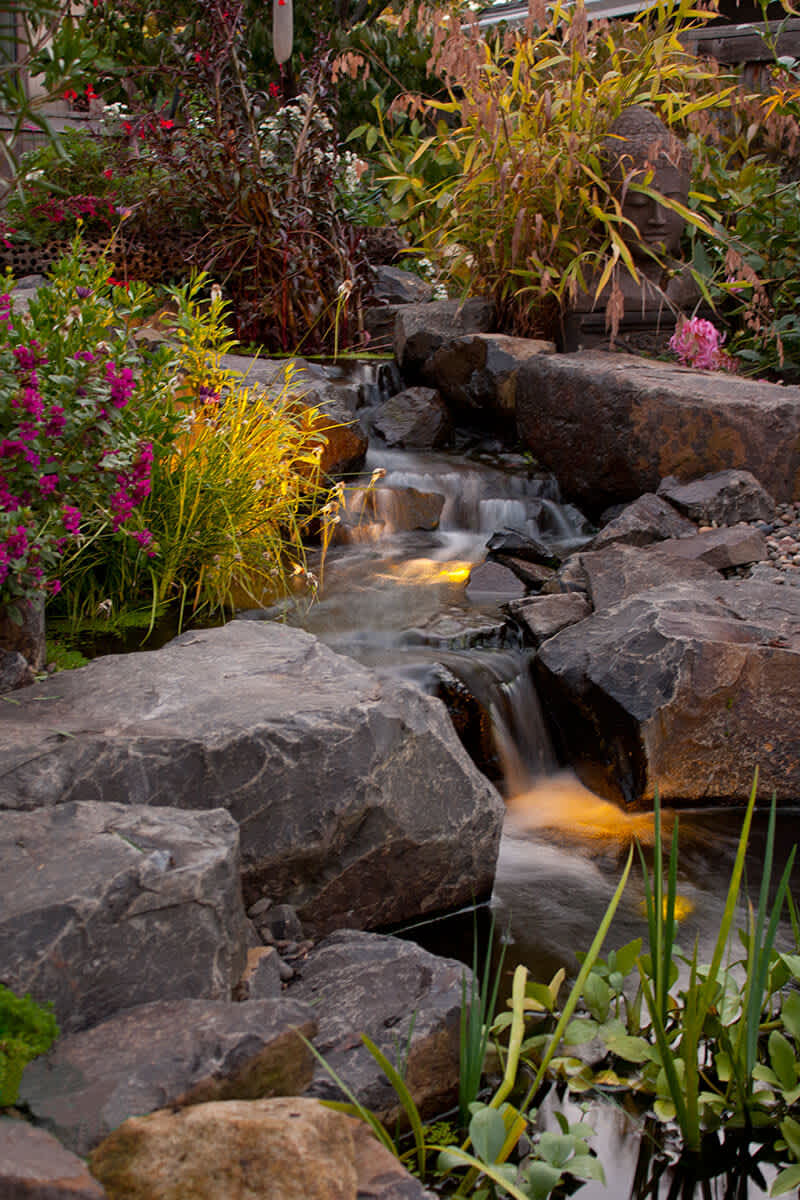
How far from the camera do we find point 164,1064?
1656mm

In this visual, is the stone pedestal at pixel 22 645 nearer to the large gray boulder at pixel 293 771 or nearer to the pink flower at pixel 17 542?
the large gray boulder at pixel 293 771


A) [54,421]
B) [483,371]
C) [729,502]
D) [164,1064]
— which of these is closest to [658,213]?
[483,371]

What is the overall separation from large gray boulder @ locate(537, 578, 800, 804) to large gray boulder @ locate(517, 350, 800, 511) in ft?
6.92

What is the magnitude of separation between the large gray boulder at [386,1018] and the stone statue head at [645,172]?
18.1ft

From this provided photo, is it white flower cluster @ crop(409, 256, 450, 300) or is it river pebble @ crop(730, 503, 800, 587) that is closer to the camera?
river pebble @ crop(730, 503, 800, 587)

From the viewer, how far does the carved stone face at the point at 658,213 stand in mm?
6840

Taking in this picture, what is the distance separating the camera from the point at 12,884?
1922mm

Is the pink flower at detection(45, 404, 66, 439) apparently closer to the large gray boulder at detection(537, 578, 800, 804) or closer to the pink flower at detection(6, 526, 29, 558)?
the pink flower at detection(6, 526, 29, 558)

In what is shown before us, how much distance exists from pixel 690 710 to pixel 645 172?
178 inches

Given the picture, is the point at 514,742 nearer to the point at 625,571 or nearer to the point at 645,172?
the point at 625,571

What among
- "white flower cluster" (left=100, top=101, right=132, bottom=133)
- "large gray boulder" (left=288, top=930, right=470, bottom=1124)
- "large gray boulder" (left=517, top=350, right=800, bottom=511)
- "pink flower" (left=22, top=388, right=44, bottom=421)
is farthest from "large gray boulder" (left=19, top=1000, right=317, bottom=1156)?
"white flower cluster" (left=100, top=101, right=132, bottom=133)

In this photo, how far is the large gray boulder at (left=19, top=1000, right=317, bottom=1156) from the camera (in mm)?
1572

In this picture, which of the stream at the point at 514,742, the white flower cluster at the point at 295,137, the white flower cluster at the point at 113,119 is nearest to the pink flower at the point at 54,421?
the stream at the point at 514,742

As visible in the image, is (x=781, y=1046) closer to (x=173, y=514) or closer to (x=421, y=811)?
(x=421, y=811)
